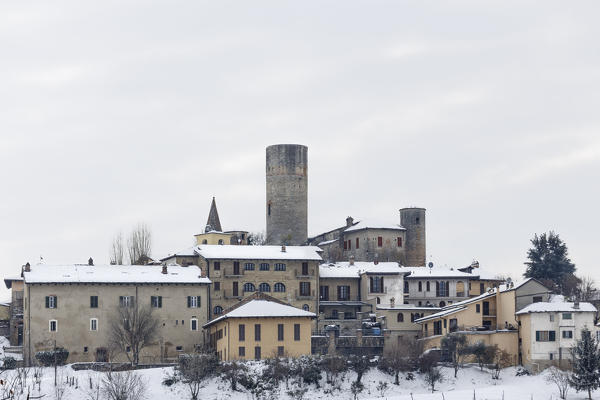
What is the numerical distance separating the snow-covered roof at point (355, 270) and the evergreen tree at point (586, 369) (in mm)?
25925

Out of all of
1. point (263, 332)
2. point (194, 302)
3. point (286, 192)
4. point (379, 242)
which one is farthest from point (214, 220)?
point (263, 332)

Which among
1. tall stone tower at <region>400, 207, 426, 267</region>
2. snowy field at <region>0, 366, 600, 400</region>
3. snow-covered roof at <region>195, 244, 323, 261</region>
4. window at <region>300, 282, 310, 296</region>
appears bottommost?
snowy field at <region>0, 366, 600, 400</region>

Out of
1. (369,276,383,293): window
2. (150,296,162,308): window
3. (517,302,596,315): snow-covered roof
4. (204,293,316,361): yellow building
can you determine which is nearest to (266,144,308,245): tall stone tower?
(369,276,383,293): window

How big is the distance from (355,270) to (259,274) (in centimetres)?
1041

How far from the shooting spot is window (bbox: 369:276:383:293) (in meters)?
102

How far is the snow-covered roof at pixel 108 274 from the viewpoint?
8962 centimetres

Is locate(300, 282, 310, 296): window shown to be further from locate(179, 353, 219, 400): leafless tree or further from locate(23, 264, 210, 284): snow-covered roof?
locate(179, 353, 219, 400): leafless tree

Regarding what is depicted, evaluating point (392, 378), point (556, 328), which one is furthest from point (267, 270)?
point (556, 328)

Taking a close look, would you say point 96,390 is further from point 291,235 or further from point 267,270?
point 291,235

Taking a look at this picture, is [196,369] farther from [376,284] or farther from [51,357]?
[376,284]

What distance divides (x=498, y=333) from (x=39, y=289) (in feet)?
114

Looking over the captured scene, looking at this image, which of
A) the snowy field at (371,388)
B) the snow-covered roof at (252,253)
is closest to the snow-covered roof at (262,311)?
the snowy field at (371,388)

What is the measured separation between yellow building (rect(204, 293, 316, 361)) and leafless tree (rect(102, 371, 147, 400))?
867 cm

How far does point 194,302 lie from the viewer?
303 ft
